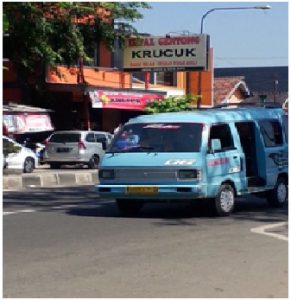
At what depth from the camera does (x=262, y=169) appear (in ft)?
49.6

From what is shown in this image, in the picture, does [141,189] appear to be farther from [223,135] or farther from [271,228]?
[271,228]

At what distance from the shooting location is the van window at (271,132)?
15430mm

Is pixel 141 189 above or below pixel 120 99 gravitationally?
below

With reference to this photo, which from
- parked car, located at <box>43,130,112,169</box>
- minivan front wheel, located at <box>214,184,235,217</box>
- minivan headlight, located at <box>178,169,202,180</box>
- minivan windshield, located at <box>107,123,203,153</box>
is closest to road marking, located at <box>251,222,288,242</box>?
minivan front wheel, located at <box>214,184,235,217</box>

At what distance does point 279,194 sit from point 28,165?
46.1 ft

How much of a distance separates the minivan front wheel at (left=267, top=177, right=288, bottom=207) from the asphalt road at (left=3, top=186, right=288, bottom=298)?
329mm

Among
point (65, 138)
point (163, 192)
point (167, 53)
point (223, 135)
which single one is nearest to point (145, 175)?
point (163, 192)

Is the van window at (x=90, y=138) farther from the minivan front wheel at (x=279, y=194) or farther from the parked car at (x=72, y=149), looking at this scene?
the minivan front wheel at (x=279, y=194)

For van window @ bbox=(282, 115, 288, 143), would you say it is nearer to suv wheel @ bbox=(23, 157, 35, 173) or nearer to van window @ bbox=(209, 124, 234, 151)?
van window @ bbox=(209, 124, 234, 151)

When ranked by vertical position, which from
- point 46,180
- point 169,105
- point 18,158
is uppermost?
point 169,105

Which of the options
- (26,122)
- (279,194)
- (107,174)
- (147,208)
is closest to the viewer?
(107,174)

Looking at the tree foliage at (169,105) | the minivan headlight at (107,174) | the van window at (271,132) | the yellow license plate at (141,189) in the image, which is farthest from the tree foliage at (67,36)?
the yellow license plate at (141,189)

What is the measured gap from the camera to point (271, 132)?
1576 cm

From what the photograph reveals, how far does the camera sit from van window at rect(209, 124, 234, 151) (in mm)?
14086
